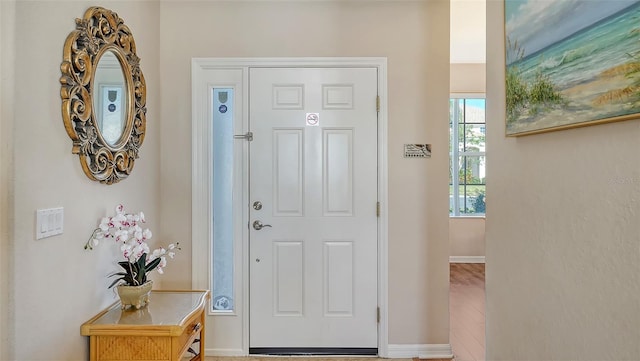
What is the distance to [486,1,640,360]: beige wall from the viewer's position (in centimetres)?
80

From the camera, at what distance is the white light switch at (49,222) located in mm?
1250

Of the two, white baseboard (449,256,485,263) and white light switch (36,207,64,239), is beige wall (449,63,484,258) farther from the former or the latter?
white light switch (36,207,64,239)

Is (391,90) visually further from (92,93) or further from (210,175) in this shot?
(92,93)

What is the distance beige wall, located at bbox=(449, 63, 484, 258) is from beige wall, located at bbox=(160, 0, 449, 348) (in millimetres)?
2714

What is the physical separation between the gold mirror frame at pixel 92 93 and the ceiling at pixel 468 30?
235 cm

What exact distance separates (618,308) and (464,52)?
418cm

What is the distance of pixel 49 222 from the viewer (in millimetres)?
1301

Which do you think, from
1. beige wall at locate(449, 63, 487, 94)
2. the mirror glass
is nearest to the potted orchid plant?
the mirror glass

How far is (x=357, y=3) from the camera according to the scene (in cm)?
236

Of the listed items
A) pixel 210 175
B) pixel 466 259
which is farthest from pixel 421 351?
pixel 466 259

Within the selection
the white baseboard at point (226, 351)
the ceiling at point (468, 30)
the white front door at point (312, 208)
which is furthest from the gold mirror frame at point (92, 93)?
the ceiling at point (468, 30)

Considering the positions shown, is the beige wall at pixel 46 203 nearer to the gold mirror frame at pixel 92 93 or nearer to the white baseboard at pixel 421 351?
the gold mirror frame at pixel 92 93

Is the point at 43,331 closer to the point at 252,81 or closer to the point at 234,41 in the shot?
the point at 252,81

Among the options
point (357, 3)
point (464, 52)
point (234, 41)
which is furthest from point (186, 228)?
point (464, 52)
